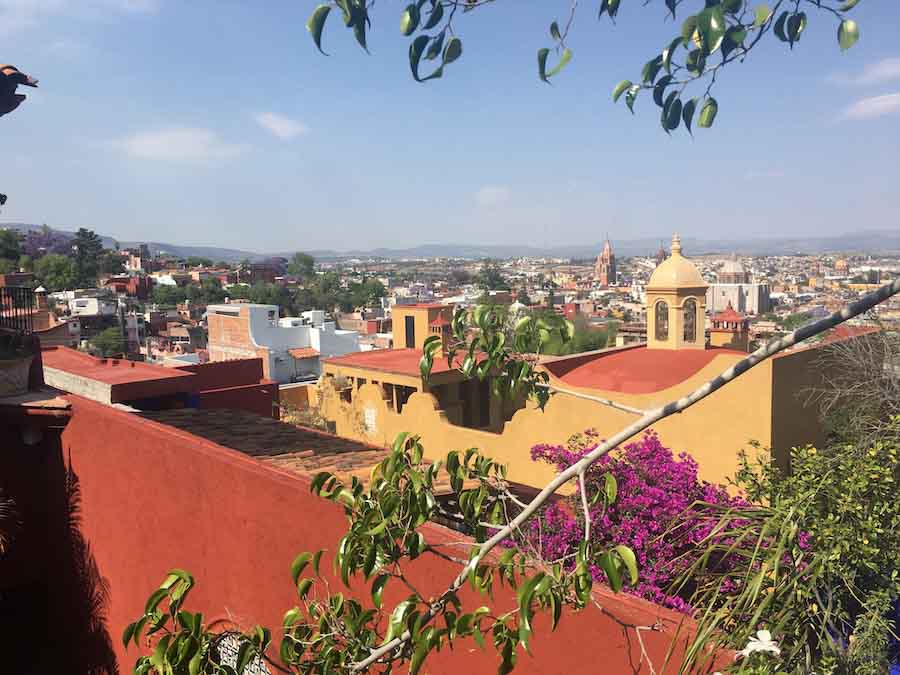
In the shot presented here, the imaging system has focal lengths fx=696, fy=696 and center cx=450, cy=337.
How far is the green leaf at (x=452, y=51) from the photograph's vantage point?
1661 mm

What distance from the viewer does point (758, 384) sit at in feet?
30.3

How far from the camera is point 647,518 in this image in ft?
15.0

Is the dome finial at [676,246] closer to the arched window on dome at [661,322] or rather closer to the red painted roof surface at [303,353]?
the arched window on dome at [661,322]

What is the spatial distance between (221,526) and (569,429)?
22.8 ft

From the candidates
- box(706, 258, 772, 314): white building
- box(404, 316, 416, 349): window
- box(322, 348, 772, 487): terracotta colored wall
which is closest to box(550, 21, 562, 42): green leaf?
box(322, 348, 772, 487): terracotta colored wall

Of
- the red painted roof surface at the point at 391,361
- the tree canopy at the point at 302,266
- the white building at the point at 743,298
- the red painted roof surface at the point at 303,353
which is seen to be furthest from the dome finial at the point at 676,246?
the tree canopy at the point at 302,266

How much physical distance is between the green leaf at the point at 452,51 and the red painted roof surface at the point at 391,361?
1322 centimetres

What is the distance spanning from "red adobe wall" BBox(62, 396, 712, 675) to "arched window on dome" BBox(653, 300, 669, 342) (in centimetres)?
999

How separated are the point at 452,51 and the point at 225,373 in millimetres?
10731

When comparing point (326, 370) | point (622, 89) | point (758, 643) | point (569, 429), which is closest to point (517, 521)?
point (758, 643)

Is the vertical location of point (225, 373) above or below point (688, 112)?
below

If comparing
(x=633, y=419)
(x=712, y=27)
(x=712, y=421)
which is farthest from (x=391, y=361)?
(x=712, y=27)

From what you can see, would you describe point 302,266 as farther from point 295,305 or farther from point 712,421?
point 712,421

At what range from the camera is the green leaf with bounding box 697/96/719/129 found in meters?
1.74
